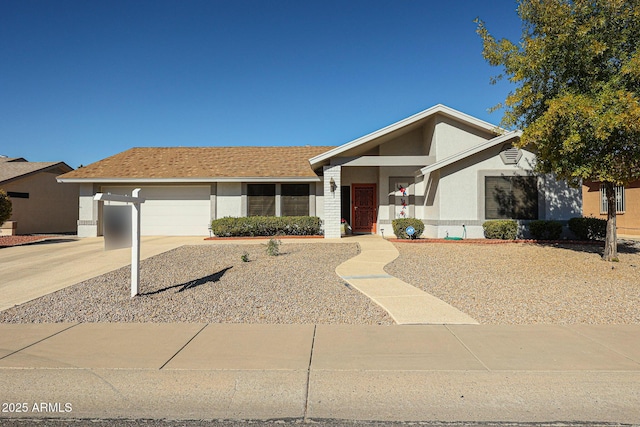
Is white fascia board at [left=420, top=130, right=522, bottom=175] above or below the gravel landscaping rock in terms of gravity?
above

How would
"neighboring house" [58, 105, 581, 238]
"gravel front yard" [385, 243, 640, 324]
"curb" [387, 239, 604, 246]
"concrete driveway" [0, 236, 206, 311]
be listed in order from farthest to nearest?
1. "neighboring house" [58, 105, 581, 238]
2. "curb" [387, 239, 604, 246]
3. "concrete driveway" [0, 236, 206, 311]
4. "gravel front yard" [385, 243, 640, 324]

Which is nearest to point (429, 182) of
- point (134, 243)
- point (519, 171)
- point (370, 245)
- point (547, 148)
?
point (519, 171)

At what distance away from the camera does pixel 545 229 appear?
1499 cm

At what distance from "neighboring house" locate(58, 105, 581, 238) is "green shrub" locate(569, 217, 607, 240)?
0.58 metres

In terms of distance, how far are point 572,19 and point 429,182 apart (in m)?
7.82

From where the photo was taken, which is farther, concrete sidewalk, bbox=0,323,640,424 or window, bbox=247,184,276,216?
window, bbox=247,184,276,216

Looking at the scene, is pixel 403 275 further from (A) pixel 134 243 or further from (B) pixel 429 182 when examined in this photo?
(B) pixel 429 182

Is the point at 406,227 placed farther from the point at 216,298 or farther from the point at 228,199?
the point at 216,298

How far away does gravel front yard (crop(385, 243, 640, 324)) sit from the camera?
21.2 feet

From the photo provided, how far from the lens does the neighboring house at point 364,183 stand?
15.5 meters

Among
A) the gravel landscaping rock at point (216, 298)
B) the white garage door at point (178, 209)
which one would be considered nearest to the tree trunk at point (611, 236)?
the gravel landscaping rock at point (216, 298)

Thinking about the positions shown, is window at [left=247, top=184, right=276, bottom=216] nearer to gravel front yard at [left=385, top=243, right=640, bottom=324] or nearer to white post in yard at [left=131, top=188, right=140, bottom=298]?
gravel front yard at [left=385, top=243, right=640, bottom=324]

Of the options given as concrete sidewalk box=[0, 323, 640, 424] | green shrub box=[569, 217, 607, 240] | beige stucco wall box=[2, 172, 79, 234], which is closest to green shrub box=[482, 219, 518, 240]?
green shrub box=[569, 217, 607, 240]

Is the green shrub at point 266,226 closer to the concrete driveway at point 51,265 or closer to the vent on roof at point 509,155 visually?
the concrete driveway at point 51,265
